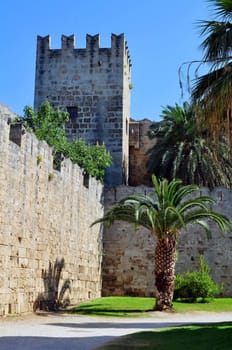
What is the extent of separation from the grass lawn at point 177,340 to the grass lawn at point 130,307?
5441 mm

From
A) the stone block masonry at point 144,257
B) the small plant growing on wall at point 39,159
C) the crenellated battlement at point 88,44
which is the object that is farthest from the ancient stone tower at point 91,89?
the small plant growing on wall at point 39,159

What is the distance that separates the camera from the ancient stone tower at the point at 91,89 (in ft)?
92.1

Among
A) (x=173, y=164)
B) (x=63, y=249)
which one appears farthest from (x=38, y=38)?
(x=63, y=249)

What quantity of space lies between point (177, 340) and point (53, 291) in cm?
796

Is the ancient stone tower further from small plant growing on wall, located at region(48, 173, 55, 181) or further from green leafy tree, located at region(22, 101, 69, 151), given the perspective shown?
small plant growing on wall, located at region(48, 173, 55, 181)

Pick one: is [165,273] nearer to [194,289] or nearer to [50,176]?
[194,289]

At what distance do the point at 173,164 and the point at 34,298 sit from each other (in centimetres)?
1260

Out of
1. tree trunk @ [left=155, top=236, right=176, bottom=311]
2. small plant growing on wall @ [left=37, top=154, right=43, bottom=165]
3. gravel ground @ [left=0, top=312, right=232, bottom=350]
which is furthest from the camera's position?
tree trunk @ [left=155, top=236, right=176, bottom=311]

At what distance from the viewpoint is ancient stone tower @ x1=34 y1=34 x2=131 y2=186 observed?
28.1m

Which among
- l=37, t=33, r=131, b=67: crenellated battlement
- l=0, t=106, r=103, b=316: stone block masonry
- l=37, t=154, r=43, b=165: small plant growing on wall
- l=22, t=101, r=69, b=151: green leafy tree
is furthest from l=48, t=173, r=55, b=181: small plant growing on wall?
l=37, t=33, r=131, b=67: crenellated battlement

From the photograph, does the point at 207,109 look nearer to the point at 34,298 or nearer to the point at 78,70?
→ the point at 34,298

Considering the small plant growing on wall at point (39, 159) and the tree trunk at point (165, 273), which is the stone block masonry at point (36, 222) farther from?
the tree trunk at point (165, 273)

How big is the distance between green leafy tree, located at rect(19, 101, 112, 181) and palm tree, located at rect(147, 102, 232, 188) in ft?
9.48

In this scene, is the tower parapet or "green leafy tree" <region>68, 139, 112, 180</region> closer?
"green leafy tree" <region>68, 139, 112, 180</region>
